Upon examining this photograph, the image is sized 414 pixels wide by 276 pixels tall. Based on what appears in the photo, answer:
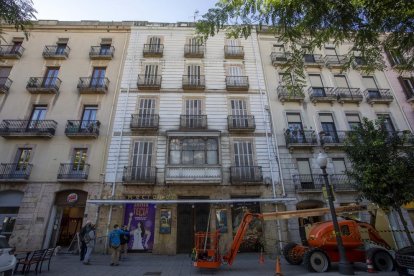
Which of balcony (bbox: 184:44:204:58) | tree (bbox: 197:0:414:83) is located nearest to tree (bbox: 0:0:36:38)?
tree (bbox: 197:0:414:83)

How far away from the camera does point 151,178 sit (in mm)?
14391

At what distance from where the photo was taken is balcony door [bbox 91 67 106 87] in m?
17.4

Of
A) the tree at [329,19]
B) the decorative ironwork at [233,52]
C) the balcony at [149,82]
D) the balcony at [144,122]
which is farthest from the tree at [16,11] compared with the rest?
the decorative ironwork at [233,52]

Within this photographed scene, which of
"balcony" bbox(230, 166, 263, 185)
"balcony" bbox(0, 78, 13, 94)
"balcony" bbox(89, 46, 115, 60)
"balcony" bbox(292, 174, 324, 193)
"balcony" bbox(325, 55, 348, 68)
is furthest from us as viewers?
"balcony" bbox(325, 55, 348, 68)

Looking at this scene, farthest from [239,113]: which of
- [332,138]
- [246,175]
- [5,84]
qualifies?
[5,84]

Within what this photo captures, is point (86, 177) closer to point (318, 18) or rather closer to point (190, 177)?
point (190, 177)

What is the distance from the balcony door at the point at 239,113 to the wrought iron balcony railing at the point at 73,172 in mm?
10566

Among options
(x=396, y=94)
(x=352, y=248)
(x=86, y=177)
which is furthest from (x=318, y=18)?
(x=396, y=94)

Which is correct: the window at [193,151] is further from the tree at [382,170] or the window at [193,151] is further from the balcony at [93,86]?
the tree at [382,170]

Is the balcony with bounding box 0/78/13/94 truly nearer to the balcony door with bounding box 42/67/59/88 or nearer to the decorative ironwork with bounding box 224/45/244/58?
the balcony door with bounding box 42/67/59/88

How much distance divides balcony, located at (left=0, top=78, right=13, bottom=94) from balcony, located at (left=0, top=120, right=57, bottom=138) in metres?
2.74

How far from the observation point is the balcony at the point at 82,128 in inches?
602

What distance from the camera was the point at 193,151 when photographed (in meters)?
15.3

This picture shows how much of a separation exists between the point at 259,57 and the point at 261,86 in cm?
324
